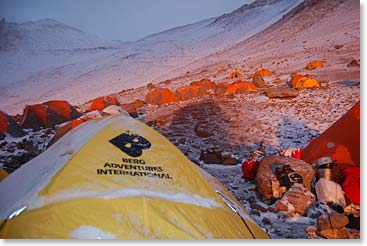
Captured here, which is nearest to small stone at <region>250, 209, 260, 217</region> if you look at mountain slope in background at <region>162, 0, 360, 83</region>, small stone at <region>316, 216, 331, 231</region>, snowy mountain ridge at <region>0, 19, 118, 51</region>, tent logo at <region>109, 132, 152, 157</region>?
small stone at <region>316, 216, 331, 231</region>

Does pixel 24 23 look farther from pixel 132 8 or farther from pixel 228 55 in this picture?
pixel 228 55

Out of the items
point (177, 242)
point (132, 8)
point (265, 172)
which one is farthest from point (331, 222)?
point (132, 8)

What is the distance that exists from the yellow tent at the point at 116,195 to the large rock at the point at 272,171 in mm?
354

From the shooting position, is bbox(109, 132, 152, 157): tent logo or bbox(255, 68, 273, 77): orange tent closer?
bbox(109, 132, 152, 157): tent logo

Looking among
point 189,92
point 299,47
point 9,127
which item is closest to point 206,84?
point 189,92

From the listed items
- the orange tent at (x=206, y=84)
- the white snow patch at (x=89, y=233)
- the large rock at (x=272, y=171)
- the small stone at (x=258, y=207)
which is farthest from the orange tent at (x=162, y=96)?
the white snow patch at (x=89, y=233)

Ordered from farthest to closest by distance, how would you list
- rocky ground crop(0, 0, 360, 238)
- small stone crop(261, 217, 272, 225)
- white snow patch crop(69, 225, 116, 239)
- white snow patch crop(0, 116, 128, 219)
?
rocky ground crop(0, 0, 360, 238), small stone crop(261, 217, 272, 225), white snow patch crop(0, 116, 128, 219), white snow patch crop(69, 225, 116, 239)

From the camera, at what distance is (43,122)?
8.67 feet

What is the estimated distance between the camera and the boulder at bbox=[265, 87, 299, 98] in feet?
8.74

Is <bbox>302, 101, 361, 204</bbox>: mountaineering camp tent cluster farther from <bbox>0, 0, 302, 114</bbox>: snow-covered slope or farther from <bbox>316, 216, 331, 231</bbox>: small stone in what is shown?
<bbox>0, 0, 302, 114</bbox>: snow-covered slope

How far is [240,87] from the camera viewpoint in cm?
273

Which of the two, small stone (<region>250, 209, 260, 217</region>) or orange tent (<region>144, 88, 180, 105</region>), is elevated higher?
orange tent (<region>144, 88, 180, 105</region>)

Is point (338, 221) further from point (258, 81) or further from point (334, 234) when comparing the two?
point (258, 81)

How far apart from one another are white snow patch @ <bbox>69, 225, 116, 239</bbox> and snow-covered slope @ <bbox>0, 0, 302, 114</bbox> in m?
1.10
